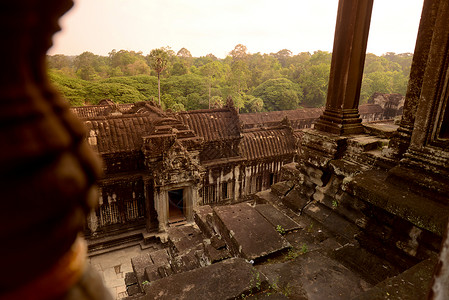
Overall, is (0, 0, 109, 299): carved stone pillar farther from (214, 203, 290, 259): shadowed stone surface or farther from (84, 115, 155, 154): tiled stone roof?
(84, 115, 155, 154): tiled stone roof

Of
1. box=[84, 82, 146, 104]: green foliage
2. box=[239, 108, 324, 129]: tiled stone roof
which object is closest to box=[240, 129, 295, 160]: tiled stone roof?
box=[239, 108, 324, 129]: tiled stone roof

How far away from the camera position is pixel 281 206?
528 cm

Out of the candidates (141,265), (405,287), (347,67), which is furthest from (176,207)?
(405,287)

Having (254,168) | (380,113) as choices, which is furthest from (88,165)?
(380,113)

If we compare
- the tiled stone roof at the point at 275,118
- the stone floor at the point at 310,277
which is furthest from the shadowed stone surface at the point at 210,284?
the tiled stone roof at the point at 275,118

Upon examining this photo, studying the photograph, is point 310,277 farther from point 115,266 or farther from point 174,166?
point 115,266

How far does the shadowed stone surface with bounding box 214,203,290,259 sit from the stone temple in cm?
2

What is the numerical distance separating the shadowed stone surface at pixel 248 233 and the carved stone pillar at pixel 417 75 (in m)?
2.05

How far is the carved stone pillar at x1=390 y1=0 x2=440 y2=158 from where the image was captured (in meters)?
3.48

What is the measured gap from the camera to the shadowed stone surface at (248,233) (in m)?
3.67

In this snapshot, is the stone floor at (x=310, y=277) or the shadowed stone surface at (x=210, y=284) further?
the shadowed stone surface at (x=210, y=284)

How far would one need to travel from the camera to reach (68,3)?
0.64m

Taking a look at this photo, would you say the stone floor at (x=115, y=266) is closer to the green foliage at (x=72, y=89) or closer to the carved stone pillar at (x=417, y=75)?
the carved stone pillar at (x=417, y=75)

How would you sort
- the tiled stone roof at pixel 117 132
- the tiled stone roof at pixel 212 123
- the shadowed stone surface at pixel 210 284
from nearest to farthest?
1. the shadowed stone surface at pixel 210 284
2. the tiled stone roof at pixel 117 132
3. the tiled stone roof at pixel 212 123
